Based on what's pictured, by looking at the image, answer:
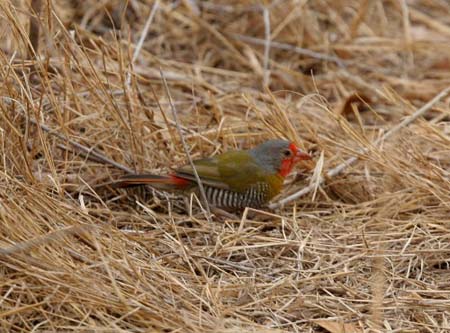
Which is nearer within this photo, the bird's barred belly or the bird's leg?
the bird's leg

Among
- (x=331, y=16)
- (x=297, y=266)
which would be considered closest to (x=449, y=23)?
(x=331, y=16)

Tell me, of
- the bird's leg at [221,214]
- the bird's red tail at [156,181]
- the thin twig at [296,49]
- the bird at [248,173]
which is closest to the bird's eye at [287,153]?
the bird at [248,173]

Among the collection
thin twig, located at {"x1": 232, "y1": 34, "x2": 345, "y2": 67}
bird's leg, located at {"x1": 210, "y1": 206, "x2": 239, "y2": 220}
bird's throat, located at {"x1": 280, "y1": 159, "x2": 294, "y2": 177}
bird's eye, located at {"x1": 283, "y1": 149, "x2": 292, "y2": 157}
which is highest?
bird's eye, located at {"x1": 283, "y1": 149, "x2": 292, "y2": 157}

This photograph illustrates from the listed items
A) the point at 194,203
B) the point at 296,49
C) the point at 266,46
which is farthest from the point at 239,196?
the point at 296,49

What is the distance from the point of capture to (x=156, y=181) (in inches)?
197

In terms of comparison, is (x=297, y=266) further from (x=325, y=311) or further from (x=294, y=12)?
(x=294, y=12)

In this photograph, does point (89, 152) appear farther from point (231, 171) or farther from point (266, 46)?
point (266, 46)

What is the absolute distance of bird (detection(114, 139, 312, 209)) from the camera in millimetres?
5191

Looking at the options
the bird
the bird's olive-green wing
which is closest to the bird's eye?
the bird

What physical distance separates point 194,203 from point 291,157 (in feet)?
1.89

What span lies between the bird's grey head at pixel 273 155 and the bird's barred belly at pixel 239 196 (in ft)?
0.34

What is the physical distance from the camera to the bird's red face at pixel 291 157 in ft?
17.2

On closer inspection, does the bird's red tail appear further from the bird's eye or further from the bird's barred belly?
the bird's eye

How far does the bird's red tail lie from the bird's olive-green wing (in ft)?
0.38
